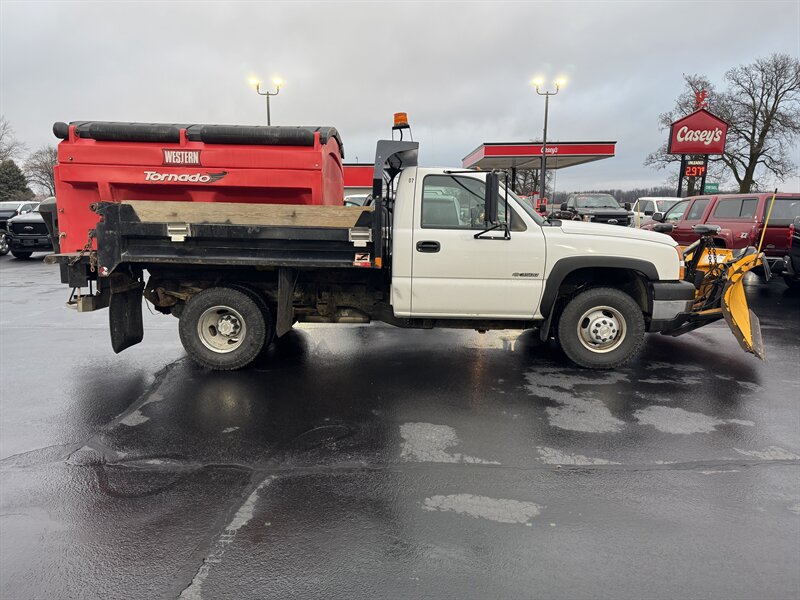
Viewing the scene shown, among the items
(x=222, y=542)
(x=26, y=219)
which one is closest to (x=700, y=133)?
(x=222, y=542)

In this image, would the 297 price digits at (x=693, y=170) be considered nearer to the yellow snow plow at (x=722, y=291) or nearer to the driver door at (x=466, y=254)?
the yellow snow plow at (x=722, y=291)

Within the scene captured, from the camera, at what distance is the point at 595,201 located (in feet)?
73.8

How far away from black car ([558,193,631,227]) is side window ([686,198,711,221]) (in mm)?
7159

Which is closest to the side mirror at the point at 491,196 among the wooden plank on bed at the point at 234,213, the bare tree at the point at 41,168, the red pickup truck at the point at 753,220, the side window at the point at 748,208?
the wooden plank on bed at the point at 234,213

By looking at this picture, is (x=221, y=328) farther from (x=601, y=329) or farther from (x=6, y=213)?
(x=6, y=213)

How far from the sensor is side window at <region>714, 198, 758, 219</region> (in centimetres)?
1079

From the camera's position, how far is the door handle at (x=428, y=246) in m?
5.31

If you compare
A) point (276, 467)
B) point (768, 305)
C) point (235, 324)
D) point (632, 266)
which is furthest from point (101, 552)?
point (768, 305)

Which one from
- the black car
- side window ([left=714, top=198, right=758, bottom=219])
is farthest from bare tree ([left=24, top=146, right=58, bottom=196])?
side window ([left=714, top=198, right=758, bottom=219])

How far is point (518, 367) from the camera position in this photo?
587cm

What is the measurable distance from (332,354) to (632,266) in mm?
3606

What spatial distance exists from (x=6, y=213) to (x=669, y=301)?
916 inches

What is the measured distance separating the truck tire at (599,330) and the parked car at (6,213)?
20272 millimetres

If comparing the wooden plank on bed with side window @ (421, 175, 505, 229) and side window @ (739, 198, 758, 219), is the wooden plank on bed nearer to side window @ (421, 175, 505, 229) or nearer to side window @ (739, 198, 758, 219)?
side window @ (421, 175, 505, 229)
